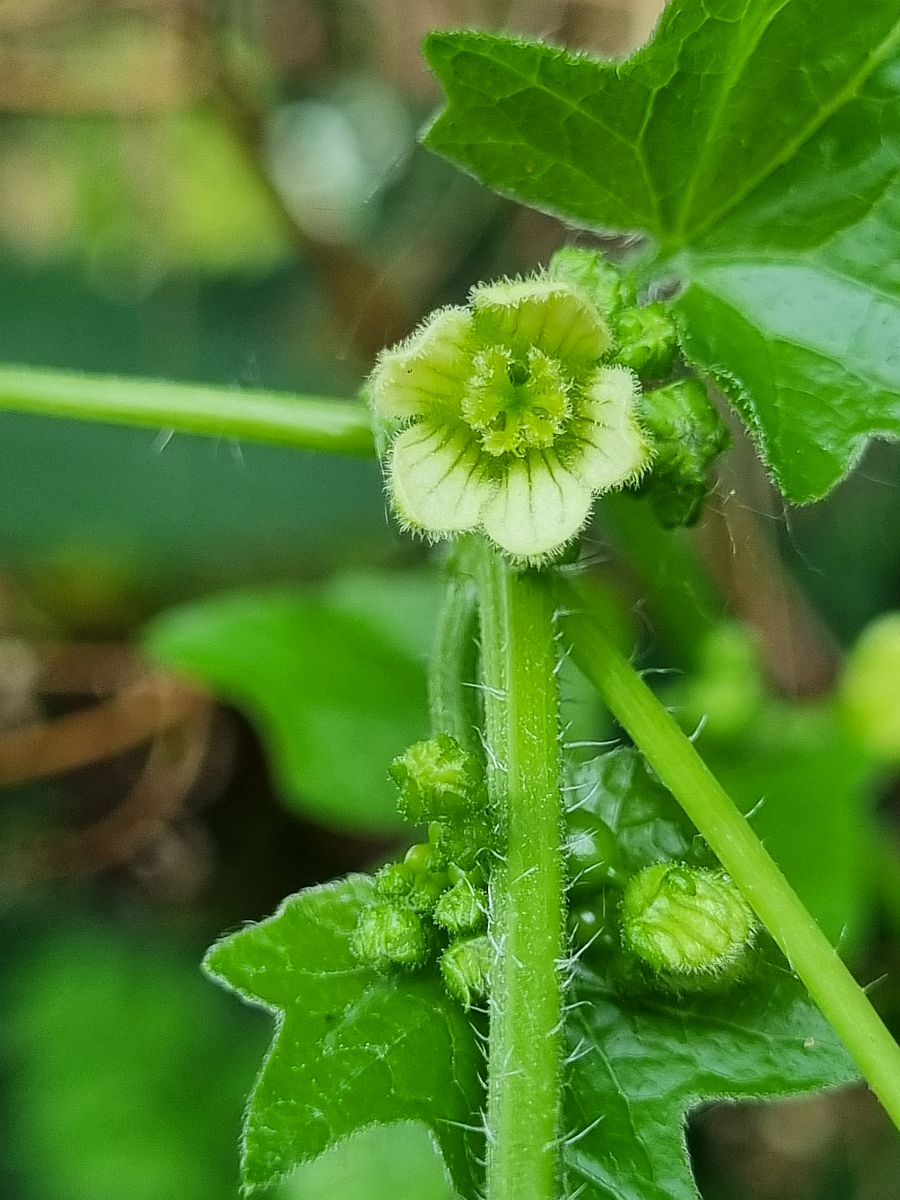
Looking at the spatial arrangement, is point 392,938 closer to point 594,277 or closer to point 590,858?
point 590,858

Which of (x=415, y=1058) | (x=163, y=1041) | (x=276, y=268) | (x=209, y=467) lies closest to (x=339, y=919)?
(x=415, y=1058)

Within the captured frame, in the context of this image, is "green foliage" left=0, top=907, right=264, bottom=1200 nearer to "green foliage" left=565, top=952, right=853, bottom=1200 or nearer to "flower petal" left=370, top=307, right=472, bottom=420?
"green foliage" left=565, top=952, right=853, bottom=1200

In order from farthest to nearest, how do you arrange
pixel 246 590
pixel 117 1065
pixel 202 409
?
pixel 246 590, pixel 117 1065, pixel 202 409

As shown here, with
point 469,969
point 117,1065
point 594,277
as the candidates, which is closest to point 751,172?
point 594,277

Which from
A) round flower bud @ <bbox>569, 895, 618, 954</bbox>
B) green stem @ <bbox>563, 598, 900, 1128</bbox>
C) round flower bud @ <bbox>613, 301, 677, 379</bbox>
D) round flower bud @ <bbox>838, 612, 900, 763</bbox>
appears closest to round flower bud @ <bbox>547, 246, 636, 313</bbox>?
round flower bud @ <bbox>613, 301, 677, 379</bbox>

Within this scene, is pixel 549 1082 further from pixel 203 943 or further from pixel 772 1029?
pixel 203 943

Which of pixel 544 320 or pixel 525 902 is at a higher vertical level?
pixel 544 320

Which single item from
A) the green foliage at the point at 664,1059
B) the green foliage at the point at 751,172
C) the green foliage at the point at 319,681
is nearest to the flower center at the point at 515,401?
the green foliage at the point at 751,172
